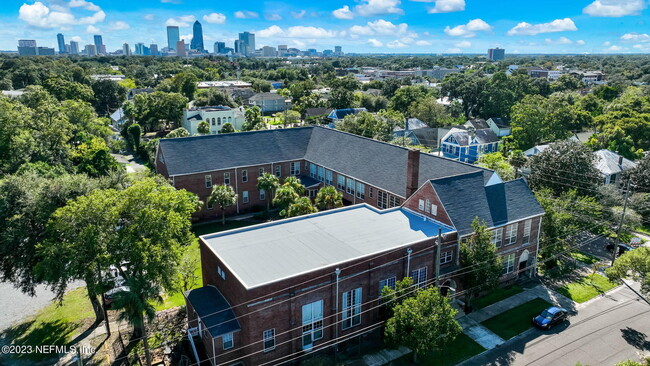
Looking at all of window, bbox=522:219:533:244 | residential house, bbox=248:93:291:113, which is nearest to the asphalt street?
window, bbox=522:219:533:244

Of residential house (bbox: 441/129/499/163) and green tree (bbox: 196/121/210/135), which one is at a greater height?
green tree (bbox: 196/121/210/135)

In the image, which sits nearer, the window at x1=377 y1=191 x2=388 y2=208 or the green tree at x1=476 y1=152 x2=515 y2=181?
the window at x1=377 y1=191 x2=388 y2=208

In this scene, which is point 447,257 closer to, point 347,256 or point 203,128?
point 347,256

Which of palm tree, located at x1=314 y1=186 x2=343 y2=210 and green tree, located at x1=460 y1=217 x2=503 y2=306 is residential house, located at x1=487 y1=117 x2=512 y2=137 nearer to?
palm tree, located at x1=314 y1=186 x2=343 y2=210

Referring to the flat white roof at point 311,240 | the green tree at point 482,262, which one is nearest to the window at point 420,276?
the flat white roof at point 311,240

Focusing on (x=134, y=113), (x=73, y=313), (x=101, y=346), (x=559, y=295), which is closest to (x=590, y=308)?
(x=559, y=295)

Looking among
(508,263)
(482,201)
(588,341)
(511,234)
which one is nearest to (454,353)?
(588,341)
